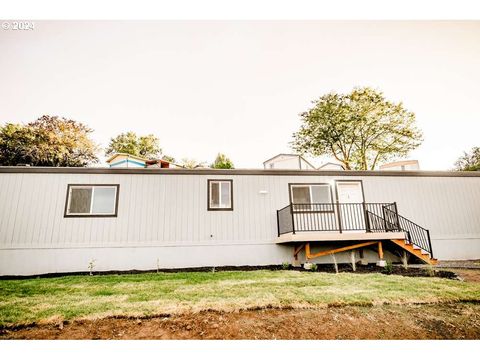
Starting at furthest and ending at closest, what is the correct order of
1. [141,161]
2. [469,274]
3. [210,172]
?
[141,161] < [210,172] < [469,274]

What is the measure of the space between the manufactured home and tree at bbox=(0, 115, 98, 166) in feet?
62.8

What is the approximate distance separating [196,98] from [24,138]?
67.7ft

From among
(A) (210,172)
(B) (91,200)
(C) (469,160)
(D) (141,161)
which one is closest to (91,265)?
(B) (91,200)

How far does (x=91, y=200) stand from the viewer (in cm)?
907

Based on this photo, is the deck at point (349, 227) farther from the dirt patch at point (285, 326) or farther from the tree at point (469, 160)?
the tree at point (469, 160)

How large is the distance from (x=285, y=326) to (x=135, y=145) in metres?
35.3

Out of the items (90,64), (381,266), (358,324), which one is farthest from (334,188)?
(90,64)

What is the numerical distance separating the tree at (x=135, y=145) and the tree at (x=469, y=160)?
38.4 metres

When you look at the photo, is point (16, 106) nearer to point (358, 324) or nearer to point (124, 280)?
point (124, 280)

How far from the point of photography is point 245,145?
2639 centimetres

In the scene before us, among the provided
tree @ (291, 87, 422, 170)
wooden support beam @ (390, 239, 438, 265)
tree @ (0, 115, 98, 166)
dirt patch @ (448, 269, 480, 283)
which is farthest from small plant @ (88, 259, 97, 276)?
tree @ (291, 87, 422, 170)

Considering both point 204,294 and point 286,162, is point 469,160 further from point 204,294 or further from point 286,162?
point 204,294

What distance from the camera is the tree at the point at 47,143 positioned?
23.6 m

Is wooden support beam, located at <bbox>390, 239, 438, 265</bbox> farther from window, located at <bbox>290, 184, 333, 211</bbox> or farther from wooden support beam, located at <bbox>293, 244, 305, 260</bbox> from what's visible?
wooden support beam, located at <bbox>293, 244, 305, 260</bbox>
